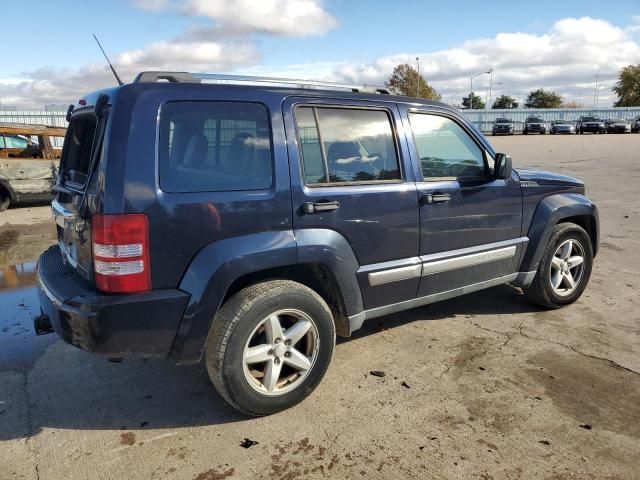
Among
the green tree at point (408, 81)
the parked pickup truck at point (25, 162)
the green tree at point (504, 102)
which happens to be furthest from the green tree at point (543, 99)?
the parked pickup truck at point (25, 162)

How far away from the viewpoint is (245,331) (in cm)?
292

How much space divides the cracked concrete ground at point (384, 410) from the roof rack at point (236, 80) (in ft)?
6.48

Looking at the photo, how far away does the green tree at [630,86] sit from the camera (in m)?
77.2

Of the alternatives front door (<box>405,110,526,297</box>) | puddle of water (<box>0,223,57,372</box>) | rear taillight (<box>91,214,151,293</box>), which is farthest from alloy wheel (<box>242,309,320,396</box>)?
puddle of water (<box>0,223,57,372</box>)

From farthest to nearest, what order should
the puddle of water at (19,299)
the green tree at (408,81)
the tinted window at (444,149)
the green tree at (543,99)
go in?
the green tree at (543,99) < the green tree at (408,81) < the puddle of water at (19,299) < the tinted window at (444,149)

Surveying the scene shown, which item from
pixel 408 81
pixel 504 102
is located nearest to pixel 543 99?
pixel 504 102

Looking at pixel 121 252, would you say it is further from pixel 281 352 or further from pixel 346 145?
pixel 346 145

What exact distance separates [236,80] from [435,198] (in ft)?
5.26

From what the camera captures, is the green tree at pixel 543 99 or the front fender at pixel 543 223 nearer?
the front fender at pixel 543 223

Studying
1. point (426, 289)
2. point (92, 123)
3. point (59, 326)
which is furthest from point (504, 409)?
point (92, 123)

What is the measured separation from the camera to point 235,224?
2873 millimetres

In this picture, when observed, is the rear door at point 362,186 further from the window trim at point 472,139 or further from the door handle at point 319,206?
the window trim at point 472,139

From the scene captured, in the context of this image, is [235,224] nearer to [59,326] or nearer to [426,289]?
[59,326]

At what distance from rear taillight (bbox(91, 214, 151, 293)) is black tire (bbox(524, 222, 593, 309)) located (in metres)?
3.45
